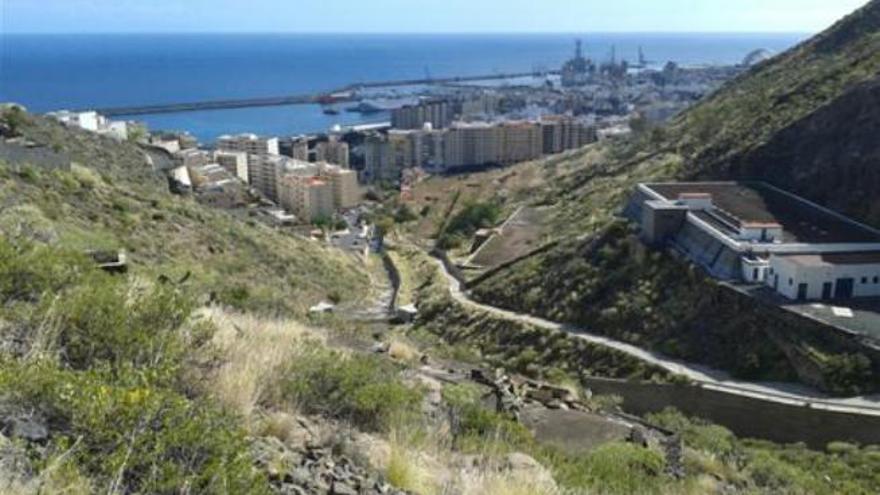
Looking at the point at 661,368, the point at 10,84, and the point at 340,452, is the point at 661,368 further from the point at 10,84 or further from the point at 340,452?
the point at 10,84

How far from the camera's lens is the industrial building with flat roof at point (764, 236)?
812 inches

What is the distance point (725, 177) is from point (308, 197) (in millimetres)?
37223

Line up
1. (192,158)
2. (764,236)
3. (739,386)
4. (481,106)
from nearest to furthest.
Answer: (739,386) → (764,236) → (192,158) → (481,106)

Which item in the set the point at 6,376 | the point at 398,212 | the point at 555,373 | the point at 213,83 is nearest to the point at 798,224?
the point at 555,373

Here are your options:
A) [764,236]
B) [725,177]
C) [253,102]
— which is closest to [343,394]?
[764,236]

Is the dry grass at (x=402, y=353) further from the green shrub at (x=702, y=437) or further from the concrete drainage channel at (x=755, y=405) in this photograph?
the concrete drainage channel at (x=755, y=405)

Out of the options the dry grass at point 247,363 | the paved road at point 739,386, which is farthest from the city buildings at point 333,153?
the dry grass at point 247,363

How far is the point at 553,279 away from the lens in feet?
90.9

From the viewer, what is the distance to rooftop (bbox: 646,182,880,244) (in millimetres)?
23453

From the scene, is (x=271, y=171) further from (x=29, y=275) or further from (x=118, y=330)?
(x=118, y=330)

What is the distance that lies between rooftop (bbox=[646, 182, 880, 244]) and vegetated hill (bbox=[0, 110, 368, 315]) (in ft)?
39.3

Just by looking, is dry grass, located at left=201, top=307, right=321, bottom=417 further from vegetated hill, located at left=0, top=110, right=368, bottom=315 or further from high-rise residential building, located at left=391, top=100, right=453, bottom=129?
high-rise residential building, located at left=391, top=100, right=453, bottom=129

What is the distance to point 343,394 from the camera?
625 centimetres

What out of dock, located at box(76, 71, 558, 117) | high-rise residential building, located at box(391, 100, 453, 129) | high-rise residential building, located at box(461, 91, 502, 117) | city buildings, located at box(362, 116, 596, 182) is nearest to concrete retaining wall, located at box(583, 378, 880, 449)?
city buildings, located at box(362, 116, 596, 182)
